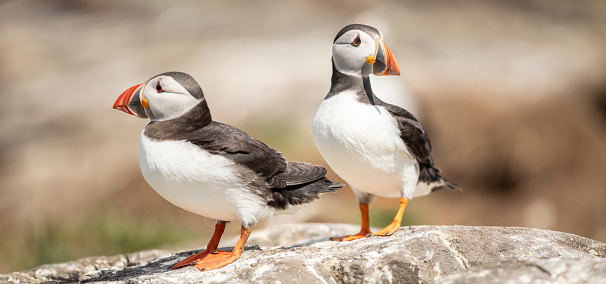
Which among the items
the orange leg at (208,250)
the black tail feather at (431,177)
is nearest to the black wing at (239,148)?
the orange leg at (208,250)

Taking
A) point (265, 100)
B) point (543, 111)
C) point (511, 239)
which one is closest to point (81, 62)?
point (265, 100)

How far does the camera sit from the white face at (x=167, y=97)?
4.82m

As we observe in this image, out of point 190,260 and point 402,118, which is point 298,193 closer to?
point 190,260

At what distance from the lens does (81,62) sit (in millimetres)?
17359

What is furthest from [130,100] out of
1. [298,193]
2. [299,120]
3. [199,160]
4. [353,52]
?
[299,120]

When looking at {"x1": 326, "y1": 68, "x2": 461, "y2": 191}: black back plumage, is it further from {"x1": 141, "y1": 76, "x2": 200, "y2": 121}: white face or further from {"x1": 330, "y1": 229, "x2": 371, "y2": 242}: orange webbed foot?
{"x1": 141, "y1": 76, "x2": 200, "y2": 121}: white face

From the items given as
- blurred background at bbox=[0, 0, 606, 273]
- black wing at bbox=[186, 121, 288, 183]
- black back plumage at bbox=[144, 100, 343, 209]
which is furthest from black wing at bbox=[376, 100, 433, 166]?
blurred background at bbox=[0, 0, 606, 273]

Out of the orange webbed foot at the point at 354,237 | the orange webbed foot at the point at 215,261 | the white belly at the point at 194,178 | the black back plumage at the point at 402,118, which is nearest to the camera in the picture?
the white belly at the point at 194,178

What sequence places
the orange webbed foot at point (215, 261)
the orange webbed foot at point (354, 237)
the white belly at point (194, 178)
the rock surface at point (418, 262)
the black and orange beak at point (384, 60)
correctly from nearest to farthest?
1. the rock surface at point (418, 262)
2. the white belly at point (194, 178)
3. the orange webbed foot at point (215, 261)
4. the black and orange beak at point (384, 60)
5. the orange webbed foot at point (354, 237)

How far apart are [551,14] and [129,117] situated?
12632 mm

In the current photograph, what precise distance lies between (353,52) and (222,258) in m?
2.09

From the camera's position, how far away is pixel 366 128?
5492 millimetres

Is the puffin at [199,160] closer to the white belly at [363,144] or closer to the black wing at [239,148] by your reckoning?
the black wing at [239,148]

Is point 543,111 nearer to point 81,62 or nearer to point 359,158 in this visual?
point 359,158
